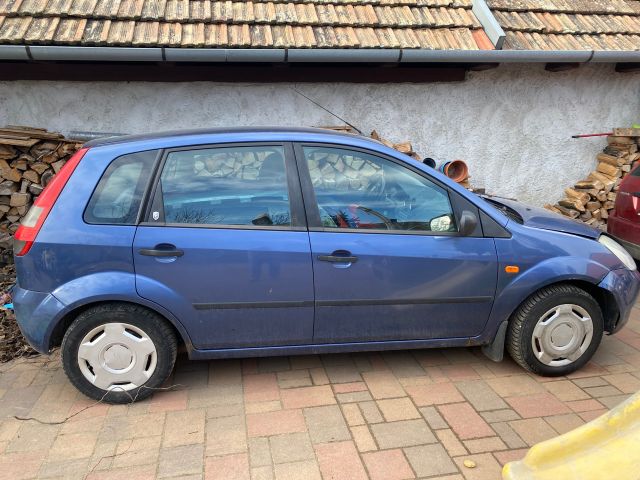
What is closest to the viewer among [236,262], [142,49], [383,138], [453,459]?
[453,459]

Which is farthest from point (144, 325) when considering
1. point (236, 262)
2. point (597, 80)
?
point (597, 80)

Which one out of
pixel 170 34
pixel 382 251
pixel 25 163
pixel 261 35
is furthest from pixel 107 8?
pixel 382 251

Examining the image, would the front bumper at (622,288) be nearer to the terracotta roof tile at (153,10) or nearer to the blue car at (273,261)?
the blue car at (273,261)

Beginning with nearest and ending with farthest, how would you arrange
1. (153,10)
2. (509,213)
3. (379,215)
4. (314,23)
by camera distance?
1. (379,215)
2. (509,213)
3. (153,10)
4. (314,23)

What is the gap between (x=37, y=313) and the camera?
108 inches

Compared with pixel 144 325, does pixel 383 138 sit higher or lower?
higher

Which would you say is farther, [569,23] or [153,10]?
[569,23]

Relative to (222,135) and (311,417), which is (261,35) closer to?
(222,135)

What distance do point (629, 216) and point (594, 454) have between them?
3.72 metres

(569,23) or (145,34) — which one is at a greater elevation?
(569,23)

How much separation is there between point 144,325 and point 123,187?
82 centimetres

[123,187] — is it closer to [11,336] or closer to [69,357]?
[69,357]

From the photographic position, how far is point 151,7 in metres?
5.11

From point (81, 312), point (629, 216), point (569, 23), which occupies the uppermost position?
point (569, 23)
